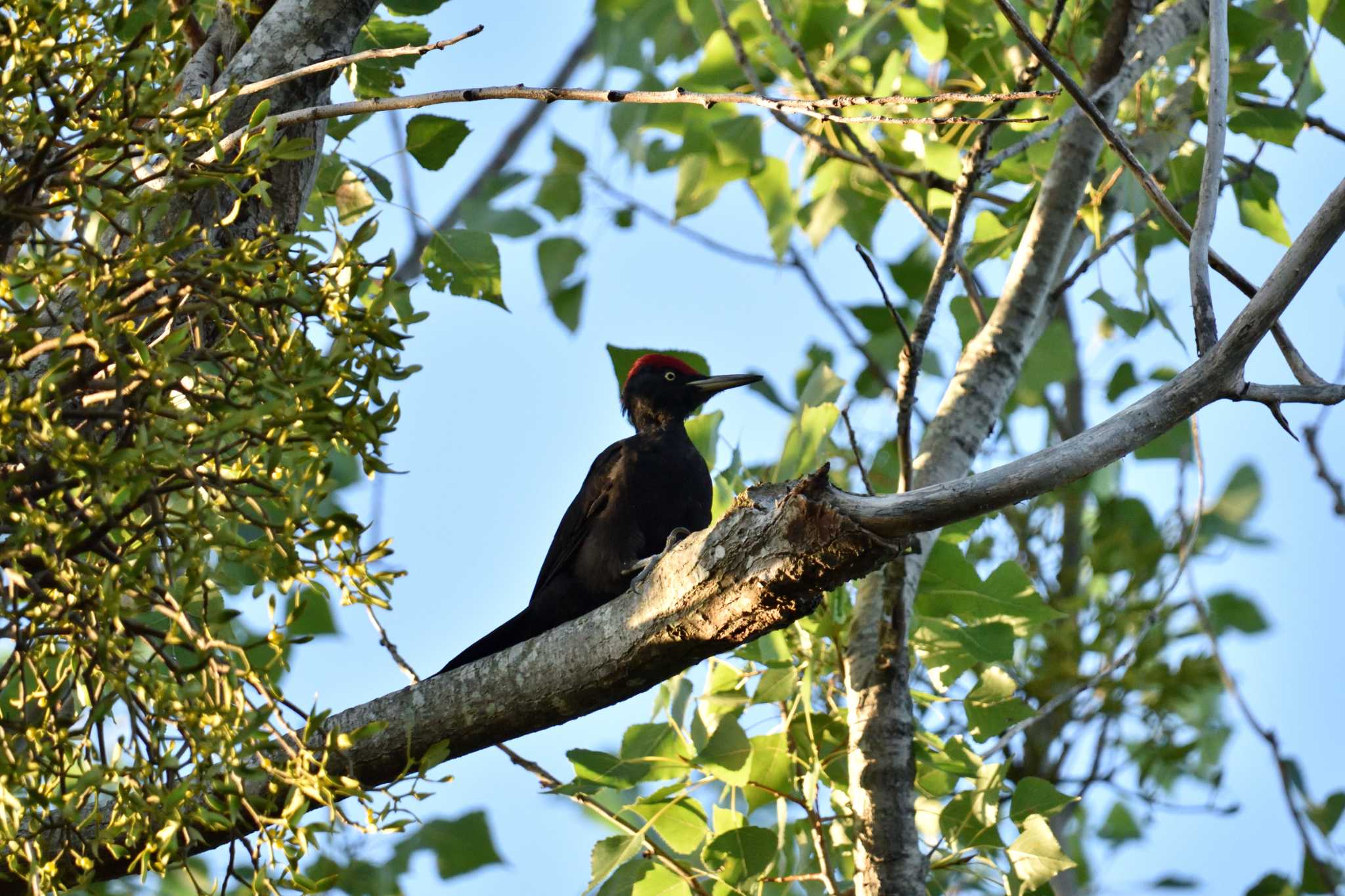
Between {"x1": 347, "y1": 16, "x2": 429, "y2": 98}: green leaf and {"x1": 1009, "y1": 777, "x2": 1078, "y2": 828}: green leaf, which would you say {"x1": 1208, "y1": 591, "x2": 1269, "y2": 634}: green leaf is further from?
{"x1": 347, "y1": 16, "x2": 429, "y2": 98}: green leaf

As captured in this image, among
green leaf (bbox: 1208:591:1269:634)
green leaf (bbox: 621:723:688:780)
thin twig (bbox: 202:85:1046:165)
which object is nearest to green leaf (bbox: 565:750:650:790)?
green leaf (bbox: 621:723:688:780)

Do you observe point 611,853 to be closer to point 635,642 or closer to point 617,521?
point 635,642

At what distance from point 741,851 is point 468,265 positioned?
1298 millimetres

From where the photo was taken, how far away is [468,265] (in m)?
2.64

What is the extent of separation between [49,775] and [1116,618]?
334 cm

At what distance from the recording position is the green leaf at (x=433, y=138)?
8.39ft

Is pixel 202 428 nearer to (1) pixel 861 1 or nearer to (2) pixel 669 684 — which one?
(2) pixel 669 684

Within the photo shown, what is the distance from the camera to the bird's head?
13.1 feet

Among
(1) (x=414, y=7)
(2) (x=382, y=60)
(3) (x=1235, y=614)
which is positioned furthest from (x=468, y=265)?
(3) (x=1235, y=614)

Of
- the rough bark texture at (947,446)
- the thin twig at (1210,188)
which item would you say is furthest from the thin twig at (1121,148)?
the rough bark texture at (947,446)

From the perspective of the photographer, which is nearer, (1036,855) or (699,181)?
(1036,855)

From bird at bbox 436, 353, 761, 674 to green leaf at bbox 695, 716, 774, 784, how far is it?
0.79m

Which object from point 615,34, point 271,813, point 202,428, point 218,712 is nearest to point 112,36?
point 202,428

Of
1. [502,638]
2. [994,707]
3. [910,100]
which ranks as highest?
[910,100]
